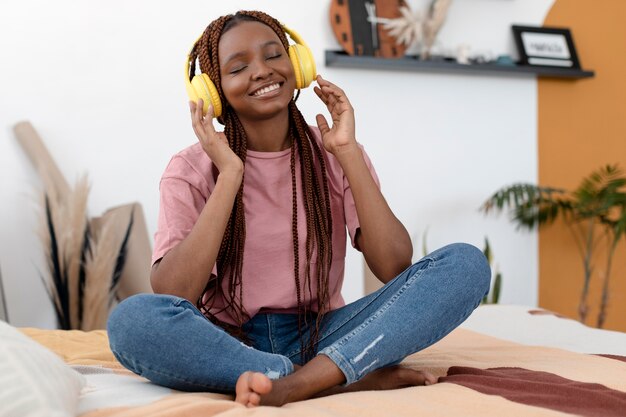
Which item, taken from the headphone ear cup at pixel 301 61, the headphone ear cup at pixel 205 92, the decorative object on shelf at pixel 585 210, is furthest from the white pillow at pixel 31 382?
the decorative object on shelf at pixel 585 210

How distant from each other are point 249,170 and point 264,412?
71 cm

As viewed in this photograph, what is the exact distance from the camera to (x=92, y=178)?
3.16m

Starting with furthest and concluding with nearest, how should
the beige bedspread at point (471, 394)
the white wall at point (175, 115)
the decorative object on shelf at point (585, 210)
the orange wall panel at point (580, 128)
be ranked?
1. the orange wall panel at point (580, 128)
2. the decorative object on shelf at point (585, 210)
3. the white wall at point (175, 115)
4. the beige bedspread at point (471, 394)

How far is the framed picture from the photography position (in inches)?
152

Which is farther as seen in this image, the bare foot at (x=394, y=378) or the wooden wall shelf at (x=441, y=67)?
the wooden wall shelf at (x=441, y=67)

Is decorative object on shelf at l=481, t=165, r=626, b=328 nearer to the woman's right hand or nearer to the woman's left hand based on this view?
the woman's left hand

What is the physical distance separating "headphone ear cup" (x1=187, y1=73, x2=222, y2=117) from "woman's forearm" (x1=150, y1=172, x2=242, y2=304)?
0.86 feet

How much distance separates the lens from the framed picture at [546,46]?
152 inches

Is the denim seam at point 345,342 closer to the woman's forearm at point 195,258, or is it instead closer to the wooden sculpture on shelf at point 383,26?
the woman's forearm at point 195,258

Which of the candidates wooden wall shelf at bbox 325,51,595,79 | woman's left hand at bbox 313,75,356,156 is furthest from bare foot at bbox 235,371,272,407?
wooden wall shelf at bbox 325,51,595,79

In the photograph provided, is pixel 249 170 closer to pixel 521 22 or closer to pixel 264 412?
pixel 264 412

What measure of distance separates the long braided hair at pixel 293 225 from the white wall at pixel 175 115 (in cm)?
141

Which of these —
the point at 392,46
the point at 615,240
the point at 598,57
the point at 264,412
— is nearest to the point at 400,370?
the point at 264,412

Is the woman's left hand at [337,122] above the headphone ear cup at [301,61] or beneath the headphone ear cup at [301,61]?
beneath
